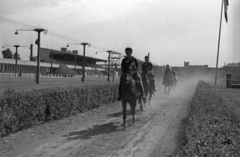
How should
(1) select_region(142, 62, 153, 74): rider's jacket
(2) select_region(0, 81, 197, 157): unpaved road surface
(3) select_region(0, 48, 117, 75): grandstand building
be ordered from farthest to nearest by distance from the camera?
(3) select_region(0, 48, 117, 75): grandstand building < (1) select_region(142, 62, 153, 74): rider's jacket < (2) select_region(0, 81, 197, 157): unpaved road surface

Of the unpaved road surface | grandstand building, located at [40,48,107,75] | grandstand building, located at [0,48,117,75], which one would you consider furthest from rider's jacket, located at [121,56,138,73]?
grandstand building, located at [40,48,107,75]

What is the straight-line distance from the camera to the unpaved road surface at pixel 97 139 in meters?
6.73

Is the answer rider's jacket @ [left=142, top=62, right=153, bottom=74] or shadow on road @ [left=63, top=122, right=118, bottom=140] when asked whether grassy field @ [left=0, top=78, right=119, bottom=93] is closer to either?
shadow on road @ [left=63, top=122, right=118, bottom=140]

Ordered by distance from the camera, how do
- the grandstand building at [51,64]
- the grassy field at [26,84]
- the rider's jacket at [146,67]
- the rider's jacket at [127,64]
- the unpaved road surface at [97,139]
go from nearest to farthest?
the unpaved road surface at [97,139], the rider's jacket at [127,64], the rider's jacket at [146,67], the grassy field at [26,84], the grandstand building at [51,64]

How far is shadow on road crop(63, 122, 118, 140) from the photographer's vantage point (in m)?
8.34

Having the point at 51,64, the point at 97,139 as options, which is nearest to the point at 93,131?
the point at 97,139

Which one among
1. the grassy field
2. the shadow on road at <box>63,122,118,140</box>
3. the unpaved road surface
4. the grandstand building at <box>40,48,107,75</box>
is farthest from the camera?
Result: the grandstand building at <box>40,48,107,75</box>

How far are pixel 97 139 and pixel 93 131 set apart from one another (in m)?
1.18

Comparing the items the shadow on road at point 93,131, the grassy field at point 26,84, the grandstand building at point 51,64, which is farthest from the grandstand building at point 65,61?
the shadow on road at point 93,131

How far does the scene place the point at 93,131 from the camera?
9.09 metres

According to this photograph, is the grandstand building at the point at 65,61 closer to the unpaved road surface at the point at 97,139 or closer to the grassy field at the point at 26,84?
the grassy field at the point at 26,84

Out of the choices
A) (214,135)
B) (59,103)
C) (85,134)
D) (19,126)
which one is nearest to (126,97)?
(85,134)

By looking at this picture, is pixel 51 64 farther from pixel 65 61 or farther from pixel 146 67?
pixel 146 67

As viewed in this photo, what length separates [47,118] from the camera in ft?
34.1
